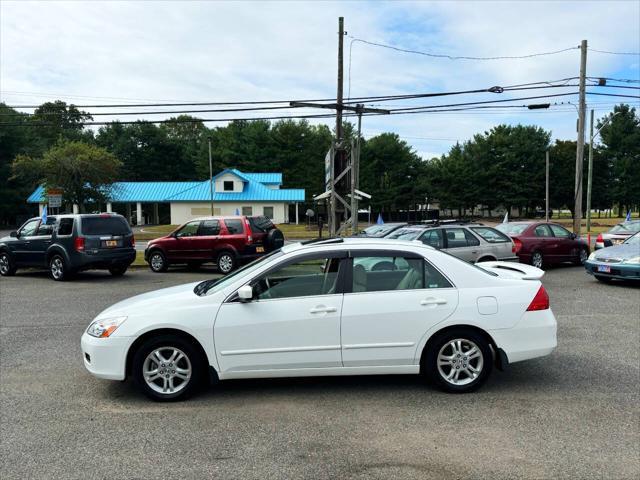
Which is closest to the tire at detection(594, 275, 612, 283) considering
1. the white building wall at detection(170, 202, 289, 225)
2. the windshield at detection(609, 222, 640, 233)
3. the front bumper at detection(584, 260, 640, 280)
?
the front bumper at detection(584, 260, 640, 280)

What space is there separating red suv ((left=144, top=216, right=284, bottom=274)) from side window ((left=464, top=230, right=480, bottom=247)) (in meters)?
5.76

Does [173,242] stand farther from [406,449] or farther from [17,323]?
[406,449]

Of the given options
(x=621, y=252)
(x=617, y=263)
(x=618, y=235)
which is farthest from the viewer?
(x=618, y=235)

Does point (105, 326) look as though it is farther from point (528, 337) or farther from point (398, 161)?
point (398, 161)

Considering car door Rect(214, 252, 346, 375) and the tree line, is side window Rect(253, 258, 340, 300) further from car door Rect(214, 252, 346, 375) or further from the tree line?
the tree line

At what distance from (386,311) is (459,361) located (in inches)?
34.4

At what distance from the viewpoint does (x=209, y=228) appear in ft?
51.6

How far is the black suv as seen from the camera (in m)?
13.6

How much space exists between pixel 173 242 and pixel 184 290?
11031 millimetres

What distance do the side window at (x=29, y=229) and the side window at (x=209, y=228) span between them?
180 inches

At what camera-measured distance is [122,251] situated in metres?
14.1

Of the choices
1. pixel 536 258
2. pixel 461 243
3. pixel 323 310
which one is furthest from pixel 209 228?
pixel 323 310

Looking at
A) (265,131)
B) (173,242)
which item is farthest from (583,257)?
(265,131)

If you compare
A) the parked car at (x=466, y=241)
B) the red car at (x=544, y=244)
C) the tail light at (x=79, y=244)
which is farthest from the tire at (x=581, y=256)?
the tail light at (x=79, y=244)
